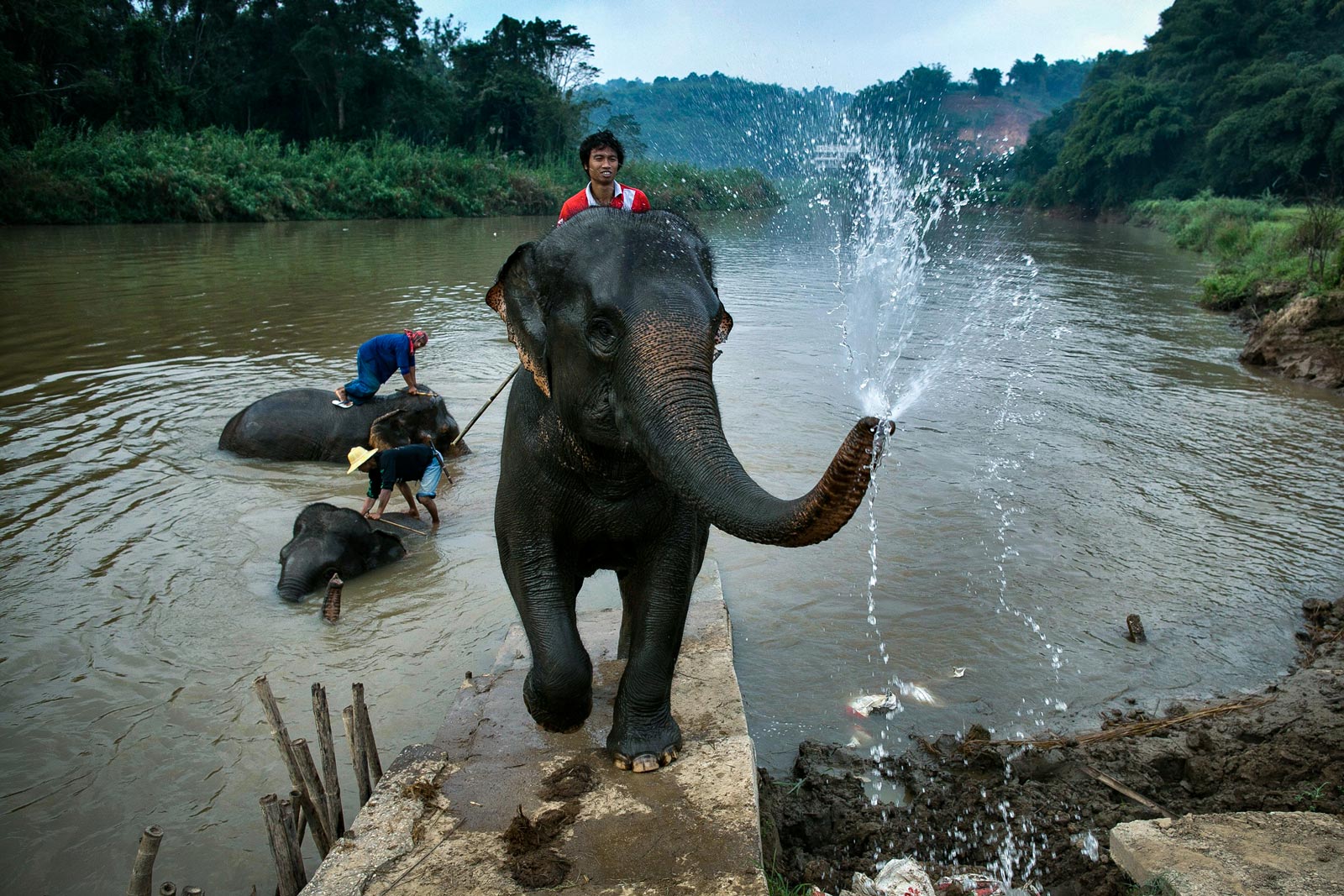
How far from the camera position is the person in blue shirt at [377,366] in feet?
30.7

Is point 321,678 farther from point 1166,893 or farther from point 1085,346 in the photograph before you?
point 1085,346

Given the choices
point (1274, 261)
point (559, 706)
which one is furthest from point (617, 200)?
point (1274, 261)

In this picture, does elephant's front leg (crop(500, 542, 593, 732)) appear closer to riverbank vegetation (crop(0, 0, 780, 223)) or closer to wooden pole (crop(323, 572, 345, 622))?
wooden pole (crop(323, 572, 345, 622))

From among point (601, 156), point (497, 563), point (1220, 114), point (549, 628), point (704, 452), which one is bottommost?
point (497, 563)

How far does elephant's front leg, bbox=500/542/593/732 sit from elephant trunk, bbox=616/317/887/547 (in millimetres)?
936

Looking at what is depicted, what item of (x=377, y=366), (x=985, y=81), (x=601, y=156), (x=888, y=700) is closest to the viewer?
(x=601, y=156)

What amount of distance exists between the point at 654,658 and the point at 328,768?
1.32 metres

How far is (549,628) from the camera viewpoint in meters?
3.63

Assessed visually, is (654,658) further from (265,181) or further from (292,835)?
(265,181)

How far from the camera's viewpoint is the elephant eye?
3.00 m

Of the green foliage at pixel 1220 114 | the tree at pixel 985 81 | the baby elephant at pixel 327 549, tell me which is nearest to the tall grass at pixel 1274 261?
the baby elephant at pixel 327 549

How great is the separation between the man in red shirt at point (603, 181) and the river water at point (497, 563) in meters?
2.70

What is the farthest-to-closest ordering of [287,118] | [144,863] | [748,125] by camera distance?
Answer: [748,125] → [287,118] → [144,863]

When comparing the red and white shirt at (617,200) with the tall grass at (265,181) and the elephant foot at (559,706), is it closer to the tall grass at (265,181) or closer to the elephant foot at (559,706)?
the elephant foot at (559,706)
